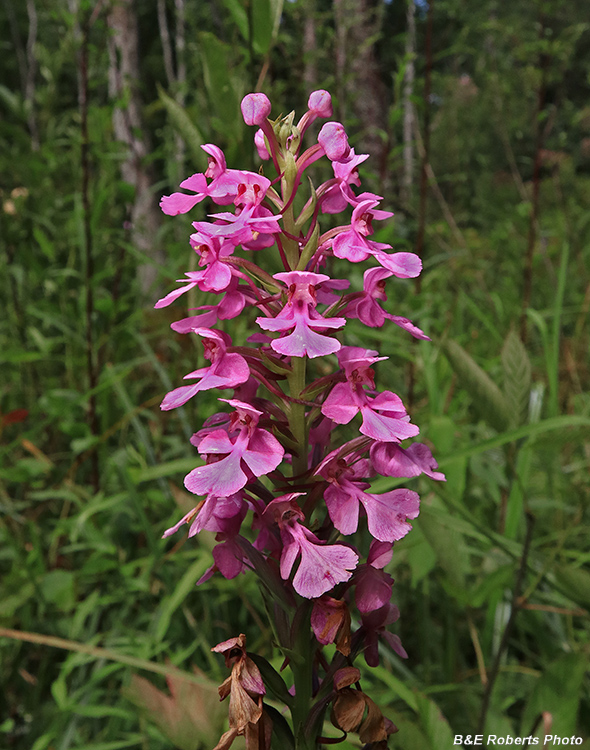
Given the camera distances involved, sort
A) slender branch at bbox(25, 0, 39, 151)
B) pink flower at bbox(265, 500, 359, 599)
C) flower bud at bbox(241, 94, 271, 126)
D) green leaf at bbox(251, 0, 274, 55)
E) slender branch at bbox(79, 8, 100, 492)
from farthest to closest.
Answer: slender branch at bbox(25, 0, 39, 151) → slender branch at bbox(79, 8, 100, 492) → green leaf at bbox(251, 0, 274, 55) → flower bud at bbox(241, 94, 271, 126) → pink flower at bbox(265, 500, 359, 599)

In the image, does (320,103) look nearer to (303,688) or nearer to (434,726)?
(303,688)

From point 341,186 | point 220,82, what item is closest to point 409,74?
point 220,82

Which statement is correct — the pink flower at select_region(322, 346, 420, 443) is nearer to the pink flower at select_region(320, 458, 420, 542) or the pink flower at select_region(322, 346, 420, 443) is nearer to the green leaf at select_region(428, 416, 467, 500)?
the pink flower at select_region(320, 458, 420, 542)

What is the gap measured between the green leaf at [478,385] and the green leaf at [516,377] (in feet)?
0.06

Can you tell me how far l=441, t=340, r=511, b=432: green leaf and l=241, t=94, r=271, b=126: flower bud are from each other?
62 centimetres

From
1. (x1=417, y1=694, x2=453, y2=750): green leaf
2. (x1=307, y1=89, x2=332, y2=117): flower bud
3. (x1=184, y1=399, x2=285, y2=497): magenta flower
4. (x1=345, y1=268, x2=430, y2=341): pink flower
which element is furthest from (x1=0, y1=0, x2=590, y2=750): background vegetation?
(x1=307, y1=89, x2=332, y2=117): flower bud

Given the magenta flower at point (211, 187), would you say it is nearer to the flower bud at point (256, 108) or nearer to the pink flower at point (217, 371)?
the flower bud at point (256, 108)

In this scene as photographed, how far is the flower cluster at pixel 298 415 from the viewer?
0.62 metres

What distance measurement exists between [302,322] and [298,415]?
4.3 inches

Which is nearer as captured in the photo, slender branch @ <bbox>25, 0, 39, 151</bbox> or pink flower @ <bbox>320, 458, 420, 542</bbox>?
pink flower @ <bbox>320, 458, 420, 542</bbox>

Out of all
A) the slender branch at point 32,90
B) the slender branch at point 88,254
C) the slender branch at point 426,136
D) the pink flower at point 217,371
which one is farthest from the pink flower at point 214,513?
the slender branch at point 32,90

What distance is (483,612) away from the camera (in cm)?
177

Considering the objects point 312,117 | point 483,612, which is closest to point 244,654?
point 312,117

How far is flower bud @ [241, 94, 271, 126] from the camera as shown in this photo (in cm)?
69
